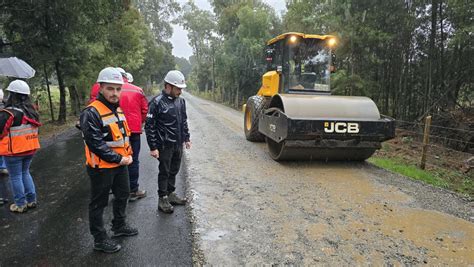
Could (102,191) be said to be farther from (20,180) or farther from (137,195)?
(20,180)

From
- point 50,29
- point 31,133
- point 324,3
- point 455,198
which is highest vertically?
point 324,3

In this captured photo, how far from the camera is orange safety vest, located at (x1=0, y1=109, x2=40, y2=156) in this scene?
4.13 m

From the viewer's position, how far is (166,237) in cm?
367

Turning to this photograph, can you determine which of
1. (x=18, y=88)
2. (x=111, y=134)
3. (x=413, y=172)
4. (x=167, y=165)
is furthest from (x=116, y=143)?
(x=413, y=172)

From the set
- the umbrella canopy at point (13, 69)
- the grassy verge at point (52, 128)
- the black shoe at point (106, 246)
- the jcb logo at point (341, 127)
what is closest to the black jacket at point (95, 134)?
the black shoe at point (106, 246)

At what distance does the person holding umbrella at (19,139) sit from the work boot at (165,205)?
1.68 meters

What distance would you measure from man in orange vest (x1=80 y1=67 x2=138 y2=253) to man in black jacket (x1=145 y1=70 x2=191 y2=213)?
844mm

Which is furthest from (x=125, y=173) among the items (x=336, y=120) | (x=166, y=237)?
(x=336, y=120)

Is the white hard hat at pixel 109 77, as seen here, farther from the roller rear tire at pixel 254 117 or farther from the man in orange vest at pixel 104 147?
the roller rear tire at pixel 254 117

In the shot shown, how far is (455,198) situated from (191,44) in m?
47.8

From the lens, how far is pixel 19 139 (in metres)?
4.21

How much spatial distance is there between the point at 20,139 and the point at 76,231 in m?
1.43

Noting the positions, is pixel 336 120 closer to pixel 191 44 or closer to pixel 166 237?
pixel 166 237

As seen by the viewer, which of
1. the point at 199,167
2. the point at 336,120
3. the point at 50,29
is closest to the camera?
the point at 336,120
